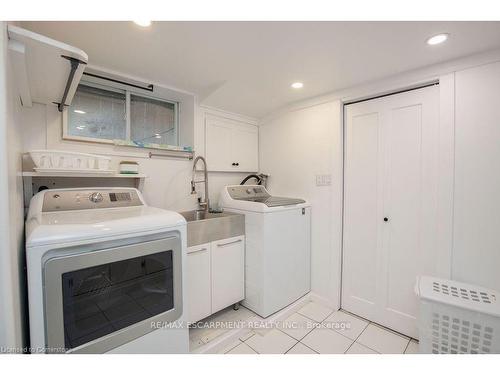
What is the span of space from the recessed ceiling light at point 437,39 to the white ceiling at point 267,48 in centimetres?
3

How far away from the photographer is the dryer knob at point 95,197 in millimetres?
1499

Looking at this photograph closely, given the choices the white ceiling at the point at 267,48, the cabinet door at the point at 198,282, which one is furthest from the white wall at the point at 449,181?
the cabinet door at the point at 198,282

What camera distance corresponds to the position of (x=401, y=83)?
1795mm

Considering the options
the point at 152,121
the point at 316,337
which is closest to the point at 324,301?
the point at 316,337

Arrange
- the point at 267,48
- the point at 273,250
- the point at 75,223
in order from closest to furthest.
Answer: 1. the point at 75,223
2. the point at 267,48
3. the point at 273,250

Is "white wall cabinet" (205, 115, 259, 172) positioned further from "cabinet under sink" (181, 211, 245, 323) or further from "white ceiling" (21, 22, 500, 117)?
"cabinet under sink" (181, 211, 245, 323)

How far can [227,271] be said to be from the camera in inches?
77.2

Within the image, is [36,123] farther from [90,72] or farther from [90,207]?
[90,207]

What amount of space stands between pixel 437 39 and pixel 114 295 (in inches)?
91.9

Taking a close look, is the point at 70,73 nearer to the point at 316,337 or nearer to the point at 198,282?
the point at 198,282

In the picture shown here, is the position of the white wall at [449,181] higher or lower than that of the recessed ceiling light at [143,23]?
lower

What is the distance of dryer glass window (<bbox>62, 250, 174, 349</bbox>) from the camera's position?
0.98m

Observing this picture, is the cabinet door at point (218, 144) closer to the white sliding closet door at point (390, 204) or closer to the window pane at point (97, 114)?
the window pane at point (97, 114)
